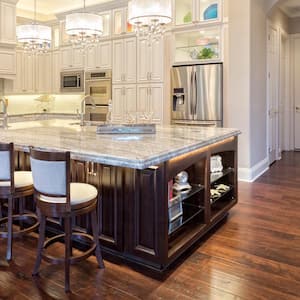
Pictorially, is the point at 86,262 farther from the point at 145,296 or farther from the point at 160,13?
the point at 160,13

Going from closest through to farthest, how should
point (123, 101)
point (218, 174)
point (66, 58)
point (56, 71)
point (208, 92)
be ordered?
point (218, 174) → point (208, 92) → point (123, 101) → point (66, 58) → point (56, 71)

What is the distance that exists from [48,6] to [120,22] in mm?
1833

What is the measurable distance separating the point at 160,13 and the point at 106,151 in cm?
172

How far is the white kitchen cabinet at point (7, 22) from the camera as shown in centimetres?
652

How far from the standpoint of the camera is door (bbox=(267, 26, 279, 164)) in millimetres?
6514

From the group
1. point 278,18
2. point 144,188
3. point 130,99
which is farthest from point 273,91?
point 144,188

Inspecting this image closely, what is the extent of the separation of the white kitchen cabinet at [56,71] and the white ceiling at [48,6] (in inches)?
36.0

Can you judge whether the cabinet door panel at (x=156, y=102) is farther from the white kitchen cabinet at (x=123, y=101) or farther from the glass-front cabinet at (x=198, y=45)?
the glass-front cabinet at (x=198, y=45)

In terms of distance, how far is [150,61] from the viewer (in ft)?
20.8

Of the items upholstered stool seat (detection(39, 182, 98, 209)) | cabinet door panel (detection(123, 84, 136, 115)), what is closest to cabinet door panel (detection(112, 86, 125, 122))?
cabinet door panel (detection(123, 84, 136, 115))

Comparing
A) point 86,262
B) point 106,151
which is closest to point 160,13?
point 106,151

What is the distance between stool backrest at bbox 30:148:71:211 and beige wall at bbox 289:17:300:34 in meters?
7.60

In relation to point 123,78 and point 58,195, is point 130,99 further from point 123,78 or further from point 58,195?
point 58,195

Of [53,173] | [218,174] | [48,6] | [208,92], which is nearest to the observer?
[53,173]
